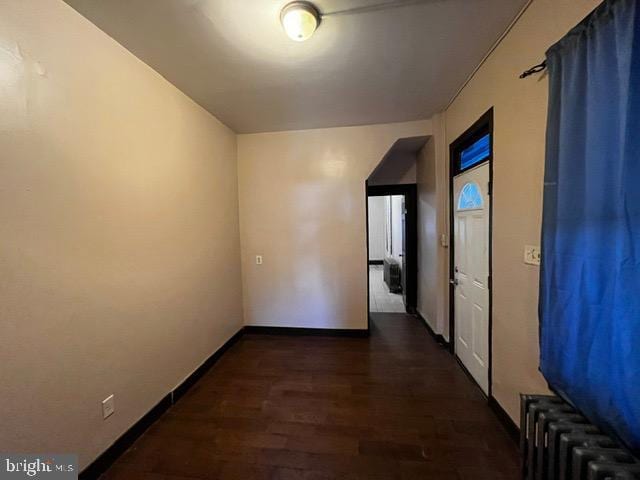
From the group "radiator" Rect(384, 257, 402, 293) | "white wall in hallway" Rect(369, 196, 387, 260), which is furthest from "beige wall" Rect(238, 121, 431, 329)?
"white wall in hallway" Rect(369, 196, 387, 260)

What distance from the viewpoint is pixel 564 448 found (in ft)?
3.26

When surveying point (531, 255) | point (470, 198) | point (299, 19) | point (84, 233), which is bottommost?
point (531, 255)

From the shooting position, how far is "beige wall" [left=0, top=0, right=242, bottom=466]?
45.5 inches

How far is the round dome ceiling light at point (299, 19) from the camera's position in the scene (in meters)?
1.41

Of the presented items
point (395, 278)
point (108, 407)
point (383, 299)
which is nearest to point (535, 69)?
point (108, 407)

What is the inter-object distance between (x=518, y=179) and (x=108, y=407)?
298 centimetres

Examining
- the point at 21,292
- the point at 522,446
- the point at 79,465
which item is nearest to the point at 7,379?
the point at 21,292

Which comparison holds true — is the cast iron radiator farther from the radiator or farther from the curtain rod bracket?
the radiator

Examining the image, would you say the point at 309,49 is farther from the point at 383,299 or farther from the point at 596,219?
the point at 383,299

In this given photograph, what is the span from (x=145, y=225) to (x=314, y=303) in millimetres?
2216

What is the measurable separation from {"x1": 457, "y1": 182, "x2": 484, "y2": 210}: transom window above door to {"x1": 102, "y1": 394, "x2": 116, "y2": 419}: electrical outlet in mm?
3053

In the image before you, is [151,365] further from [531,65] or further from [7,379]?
[531,65]

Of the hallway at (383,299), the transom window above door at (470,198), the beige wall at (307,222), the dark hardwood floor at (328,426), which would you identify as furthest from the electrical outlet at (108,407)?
the hallway at (383,299)

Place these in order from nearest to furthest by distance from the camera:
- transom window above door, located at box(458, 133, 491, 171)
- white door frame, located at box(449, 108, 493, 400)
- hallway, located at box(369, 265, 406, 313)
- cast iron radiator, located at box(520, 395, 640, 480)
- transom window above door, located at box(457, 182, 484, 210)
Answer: cast iron radiator, located at box(520, 395, 640, 480) < white door frame, located at box(449, 108, 493, 400) < transom window above door, located at box(458, 133, 491, 171) < transom window above door, located at box(457, 182, 484, 210) < hallway, located at box(369, 265, 406, 313)
